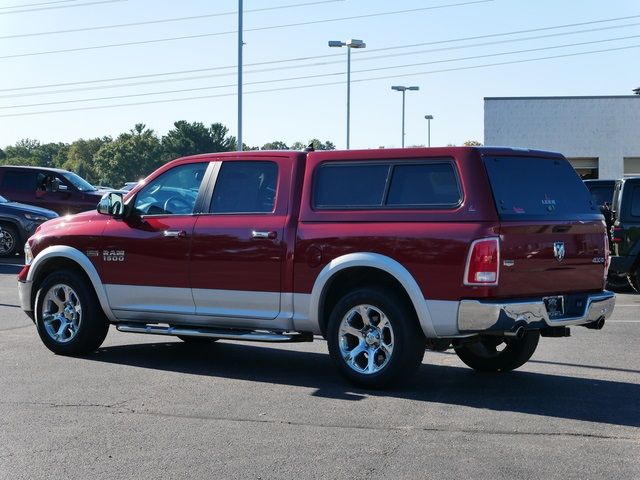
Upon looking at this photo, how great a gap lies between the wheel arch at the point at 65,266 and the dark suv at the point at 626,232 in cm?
907

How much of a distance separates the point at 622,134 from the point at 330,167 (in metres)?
33.1

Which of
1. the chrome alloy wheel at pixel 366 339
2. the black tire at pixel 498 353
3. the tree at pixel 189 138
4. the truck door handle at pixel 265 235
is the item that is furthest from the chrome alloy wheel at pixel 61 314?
the tree at pixel 189 138

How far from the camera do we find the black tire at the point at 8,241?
2042cm

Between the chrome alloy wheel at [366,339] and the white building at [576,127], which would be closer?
the chrome alloy wheel at [366,339]

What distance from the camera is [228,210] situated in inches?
335

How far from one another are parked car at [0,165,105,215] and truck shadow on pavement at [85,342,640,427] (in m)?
14.3

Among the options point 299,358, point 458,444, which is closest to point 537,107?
point 299,358

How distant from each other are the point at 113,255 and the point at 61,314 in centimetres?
92

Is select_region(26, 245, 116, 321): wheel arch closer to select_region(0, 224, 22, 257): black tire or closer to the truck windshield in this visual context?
select_region(0, 224, 22, 257): black tire

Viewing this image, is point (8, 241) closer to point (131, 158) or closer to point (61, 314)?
point (61, 314)

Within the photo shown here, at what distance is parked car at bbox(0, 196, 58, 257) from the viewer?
66.6 ft

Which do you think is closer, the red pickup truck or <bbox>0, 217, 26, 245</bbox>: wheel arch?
the red pickup truck

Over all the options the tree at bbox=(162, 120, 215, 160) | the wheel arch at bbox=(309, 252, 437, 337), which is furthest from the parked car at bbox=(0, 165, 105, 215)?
the tree at bbox=(162, 120, 215, 160)

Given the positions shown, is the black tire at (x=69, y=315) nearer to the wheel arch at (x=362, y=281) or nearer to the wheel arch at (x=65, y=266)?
the wheel arch at (x=65, y=266)
